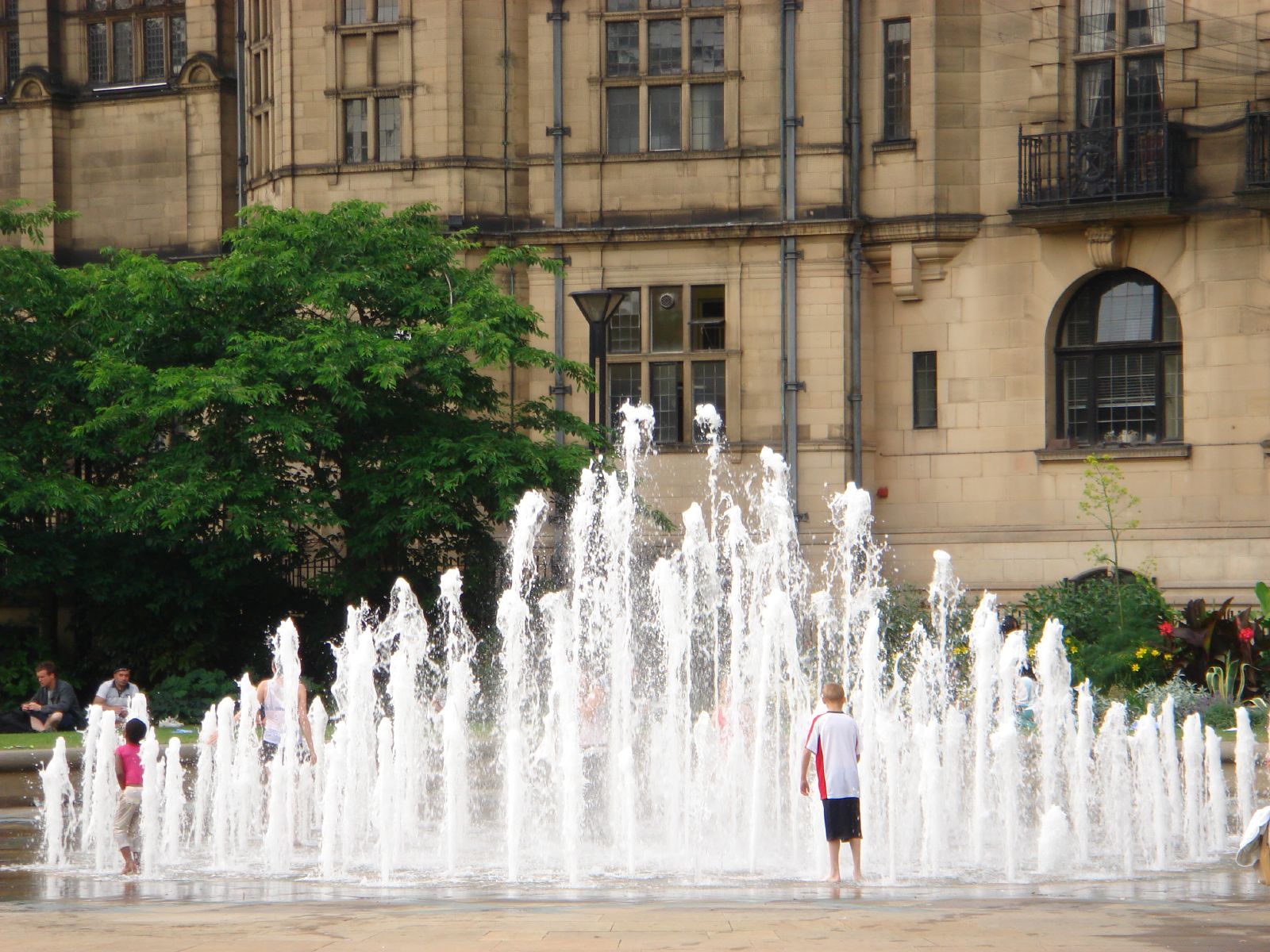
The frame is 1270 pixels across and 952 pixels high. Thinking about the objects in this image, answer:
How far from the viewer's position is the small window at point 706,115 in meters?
31.1

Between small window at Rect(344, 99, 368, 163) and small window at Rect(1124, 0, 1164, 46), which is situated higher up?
small window at Rect(1124, 0, 1164, 46)

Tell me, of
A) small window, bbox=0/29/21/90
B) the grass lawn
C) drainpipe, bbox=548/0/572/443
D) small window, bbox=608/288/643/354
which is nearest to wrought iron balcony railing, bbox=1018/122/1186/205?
small window, bbox=608/288/643/354

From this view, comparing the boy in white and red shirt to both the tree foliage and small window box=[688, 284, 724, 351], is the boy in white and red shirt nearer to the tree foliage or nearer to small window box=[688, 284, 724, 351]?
the tree foliage

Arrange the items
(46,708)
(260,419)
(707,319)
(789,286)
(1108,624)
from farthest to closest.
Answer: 1. (707,319)
2. (789,286)
3. (260,419)
4. (1108,624)
5. (46,708)

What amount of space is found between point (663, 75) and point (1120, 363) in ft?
26.1

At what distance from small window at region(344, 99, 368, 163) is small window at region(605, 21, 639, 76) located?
3802mm

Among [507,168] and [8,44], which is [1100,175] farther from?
[8,44]

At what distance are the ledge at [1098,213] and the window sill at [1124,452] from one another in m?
3.16

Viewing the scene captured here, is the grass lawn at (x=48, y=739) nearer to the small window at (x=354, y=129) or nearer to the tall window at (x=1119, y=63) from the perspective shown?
the small window at (x=354, y=129)

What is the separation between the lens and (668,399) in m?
31.2

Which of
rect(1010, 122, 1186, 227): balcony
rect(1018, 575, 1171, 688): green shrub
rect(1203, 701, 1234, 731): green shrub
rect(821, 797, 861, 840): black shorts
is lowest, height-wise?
rect(821, 797, 861, 840): black shorts

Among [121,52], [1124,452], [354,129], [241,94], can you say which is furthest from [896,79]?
[121,52]

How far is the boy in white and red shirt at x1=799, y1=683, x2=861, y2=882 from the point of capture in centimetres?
1435

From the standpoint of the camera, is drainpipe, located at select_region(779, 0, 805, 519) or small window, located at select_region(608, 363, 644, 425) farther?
small window, located at select_region(608, 363, 644, 425)
